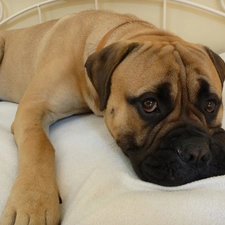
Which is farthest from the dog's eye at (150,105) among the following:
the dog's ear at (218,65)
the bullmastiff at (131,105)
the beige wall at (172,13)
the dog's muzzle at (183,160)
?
the beige wall at (172,13)

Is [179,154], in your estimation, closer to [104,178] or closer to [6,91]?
[104,178]

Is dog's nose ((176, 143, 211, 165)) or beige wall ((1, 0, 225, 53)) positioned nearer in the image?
dog's nose ((176, 143, 211, 165))

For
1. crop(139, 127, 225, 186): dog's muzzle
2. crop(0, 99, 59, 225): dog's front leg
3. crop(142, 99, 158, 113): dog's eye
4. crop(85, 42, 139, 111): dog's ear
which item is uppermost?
crop(85, 42, 139, 111): dog's ear

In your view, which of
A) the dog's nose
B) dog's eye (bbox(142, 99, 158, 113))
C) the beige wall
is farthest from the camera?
the beige wall

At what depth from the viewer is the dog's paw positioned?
90 cm

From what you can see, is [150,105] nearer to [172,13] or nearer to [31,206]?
[31,206]

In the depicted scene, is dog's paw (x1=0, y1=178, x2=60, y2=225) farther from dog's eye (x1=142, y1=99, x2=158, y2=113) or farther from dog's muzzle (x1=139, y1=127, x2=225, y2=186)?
dog's eye (x1=142, y1=99, x2=158, y2=113)

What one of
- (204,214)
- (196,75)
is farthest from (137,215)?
(196,75)

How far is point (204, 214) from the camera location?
806mm

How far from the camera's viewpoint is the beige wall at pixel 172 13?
8.26ft

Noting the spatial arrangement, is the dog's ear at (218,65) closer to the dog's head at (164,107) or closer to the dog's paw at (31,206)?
the dog's head at (164,107)

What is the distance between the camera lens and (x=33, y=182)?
3.34ft

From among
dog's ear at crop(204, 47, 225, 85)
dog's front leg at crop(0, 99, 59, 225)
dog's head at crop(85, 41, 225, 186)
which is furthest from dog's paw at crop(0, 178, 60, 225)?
dog's ear at crop(204, 47, 225, 85)

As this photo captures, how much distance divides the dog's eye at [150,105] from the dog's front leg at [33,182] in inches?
15.2
